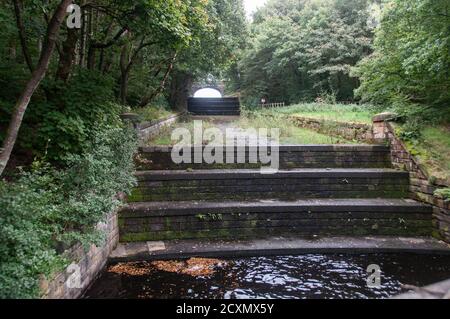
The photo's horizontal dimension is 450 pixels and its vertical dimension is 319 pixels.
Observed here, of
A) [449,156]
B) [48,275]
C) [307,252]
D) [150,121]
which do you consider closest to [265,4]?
[150,121]

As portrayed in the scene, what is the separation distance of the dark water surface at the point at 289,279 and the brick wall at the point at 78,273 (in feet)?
0.46

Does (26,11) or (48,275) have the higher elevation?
(26,11)

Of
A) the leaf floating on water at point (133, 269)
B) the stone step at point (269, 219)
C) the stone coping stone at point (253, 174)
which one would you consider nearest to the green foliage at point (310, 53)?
the stone coping stone at point (253, 174)

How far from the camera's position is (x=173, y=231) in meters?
5.85

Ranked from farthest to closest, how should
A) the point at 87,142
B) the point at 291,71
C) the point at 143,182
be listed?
1. the point at 291,71
2. the point at 143,182
3. the point at 87,142

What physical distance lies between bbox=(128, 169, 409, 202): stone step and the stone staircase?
0.02m

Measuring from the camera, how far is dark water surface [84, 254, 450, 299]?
13.4ft

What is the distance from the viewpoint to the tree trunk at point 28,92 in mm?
3850

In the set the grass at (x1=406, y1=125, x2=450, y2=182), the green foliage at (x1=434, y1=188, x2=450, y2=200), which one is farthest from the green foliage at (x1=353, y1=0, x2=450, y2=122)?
the green foliage at (x1=434, y1=188, x2=450, y2=200)

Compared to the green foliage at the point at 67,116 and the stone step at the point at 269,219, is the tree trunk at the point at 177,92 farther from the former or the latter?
the stone step at the point at 269,219

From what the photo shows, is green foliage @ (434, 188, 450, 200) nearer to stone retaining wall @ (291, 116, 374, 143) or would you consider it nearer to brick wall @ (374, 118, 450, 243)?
brick wall @ (374, 118, 450, 243)

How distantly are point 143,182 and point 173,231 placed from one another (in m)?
1.19

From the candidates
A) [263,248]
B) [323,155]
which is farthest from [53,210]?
[323,155]

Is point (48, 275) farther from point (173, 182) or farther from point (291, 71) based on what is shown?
point (291, 71)
